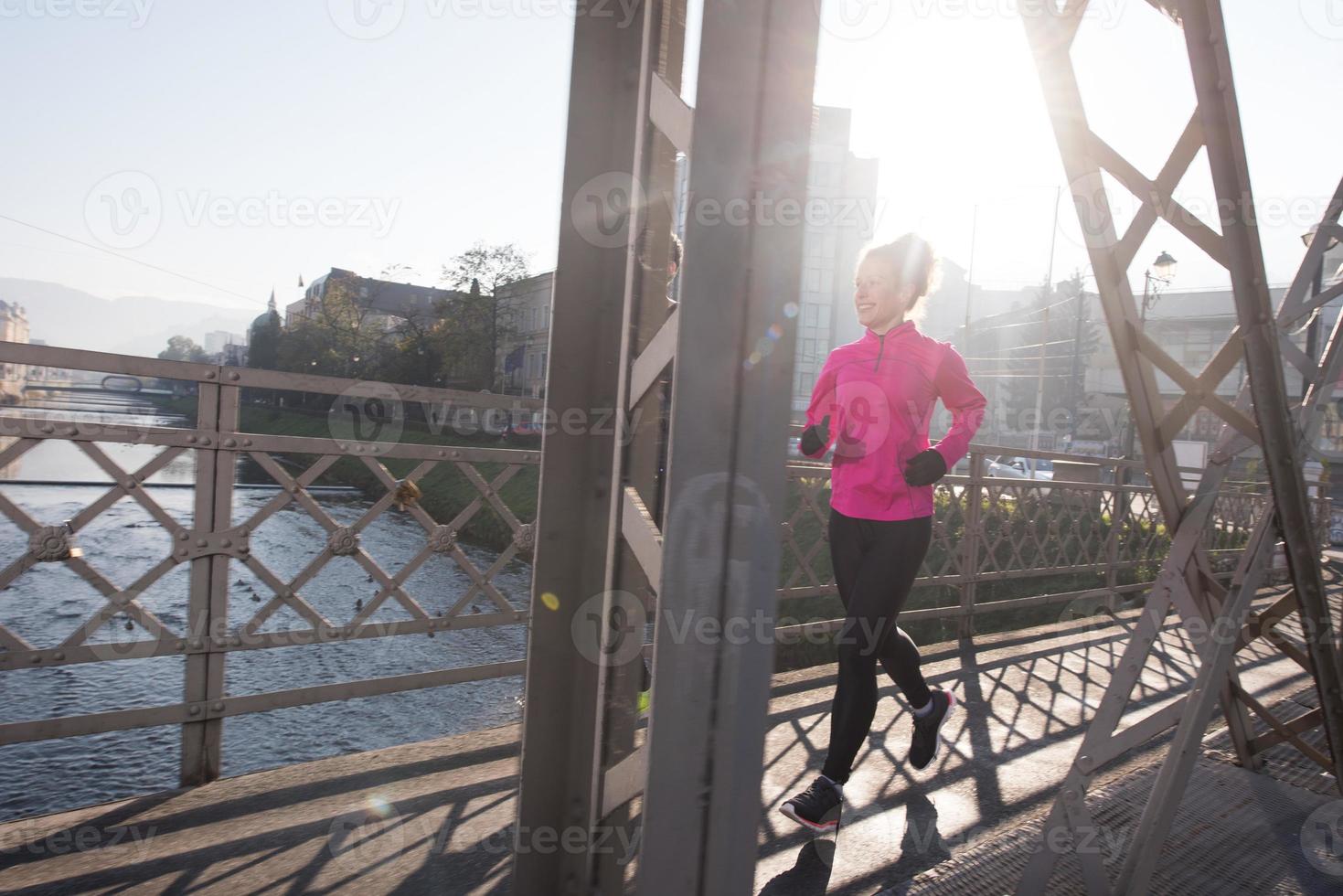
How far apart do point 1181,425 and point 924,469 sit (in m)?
0.72

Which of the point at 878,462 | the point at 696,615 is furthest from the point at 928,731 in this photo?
the point at 696,615

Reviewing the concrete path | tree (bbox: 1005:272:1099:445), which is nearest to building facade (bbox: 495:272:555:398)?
tree (bbox: 1005:272:1099:445)

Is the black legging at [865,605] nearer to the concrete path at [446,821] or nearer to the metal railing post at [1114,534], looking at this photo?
the concrete path at [446,821]

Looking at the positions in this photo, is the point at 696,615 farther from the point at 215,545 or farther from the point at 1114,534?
the point at 1114,534

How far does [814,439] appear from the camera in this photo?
284 cm

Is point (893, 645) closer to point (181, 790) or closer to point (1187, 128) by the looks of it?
point (1187, 128)

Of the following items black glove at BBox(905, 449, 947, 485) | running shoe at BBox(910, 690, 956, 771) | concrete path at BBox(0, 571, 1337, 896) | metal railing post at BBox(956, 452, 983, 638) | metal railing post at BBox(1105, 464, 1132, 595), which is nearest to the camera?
concrete path at BBox(0, 571, 1337, 896)

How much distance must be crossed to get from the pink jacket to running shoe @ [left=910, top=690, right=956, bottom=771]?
97 centimetres

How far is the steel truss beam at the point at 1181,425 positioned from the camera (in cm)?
206

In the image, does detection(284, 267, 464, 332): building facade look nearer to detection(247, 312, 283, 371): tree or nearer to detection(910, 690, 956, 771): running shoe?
detection(247, 312, 283, 371): tree

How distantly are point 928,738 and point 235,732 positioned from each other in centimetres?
353

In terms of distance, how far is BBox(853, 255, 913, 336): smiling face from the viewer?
283 cm

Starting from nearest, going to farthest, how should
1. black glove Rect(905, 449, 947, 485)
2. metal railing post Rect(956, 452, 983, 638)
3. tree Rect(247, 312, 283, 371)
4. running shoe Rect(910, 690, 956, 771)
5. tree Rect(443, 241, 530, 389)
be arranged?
1. black glove Rect(905, 449, 947, 485)
2. running shoe Rect(910, 690, 956, 771)
3. metal railing post Rect(956, 452, 983, 638)
4. tree Rect(443, 241, 530, 389)
5. tree Rect(247, 312, 283, 371)

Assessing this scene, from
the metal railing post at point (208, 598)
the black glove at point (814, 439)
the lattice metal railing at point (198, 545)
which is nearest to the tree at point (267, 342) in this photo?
the lattice metal railing at point (198, 545)
